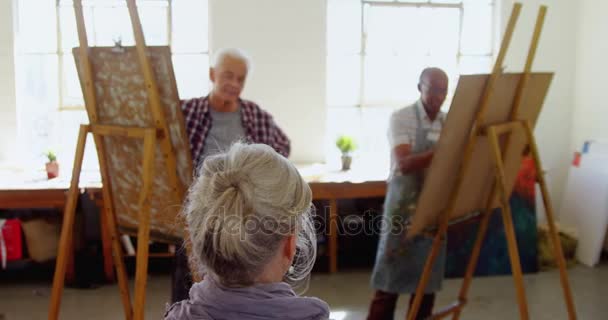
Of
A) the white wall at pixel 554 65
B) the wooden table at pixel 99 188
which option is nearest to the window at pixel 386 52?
the white wall at pixel 554 65

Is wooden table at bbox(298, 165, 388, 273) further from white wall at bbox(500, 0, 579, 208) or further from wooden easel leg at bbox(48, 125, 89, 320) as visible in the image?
wooden easel leg at bbox(48, 125, 89, 320)

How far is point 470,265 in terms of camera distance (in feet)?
8.95

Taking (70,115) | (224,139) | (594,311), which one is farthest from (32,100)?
(594,311)

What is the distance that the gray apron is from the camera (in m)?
2.67

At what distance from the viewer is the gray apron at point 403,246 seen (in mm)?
2666

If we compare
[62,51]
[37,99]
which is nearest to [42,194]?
[37,99]

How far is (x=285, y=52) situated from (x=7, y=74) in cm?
198

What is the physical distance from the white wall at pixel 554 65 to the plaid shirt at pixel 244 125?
2.69 meters

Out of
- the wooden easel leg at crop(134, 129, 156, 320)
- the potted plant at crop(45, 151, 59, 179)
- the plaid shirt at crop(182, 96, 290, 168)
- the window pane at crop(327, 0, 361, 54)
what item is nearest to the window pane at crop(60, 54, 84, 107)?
the potted plant at crop(45, 151, 59, 179)

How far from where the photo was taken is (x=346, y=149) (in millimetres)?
4480

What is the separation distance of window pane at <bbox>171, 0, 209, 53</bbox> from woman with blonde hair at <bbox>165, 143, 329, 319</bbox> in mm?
3591

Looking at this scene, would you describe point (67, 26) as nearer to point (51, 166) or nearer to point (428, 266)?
point (51, 166)

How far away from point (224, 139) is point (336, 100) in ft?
7.94

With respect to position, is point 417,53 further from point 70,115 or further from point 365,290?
point 70,115
